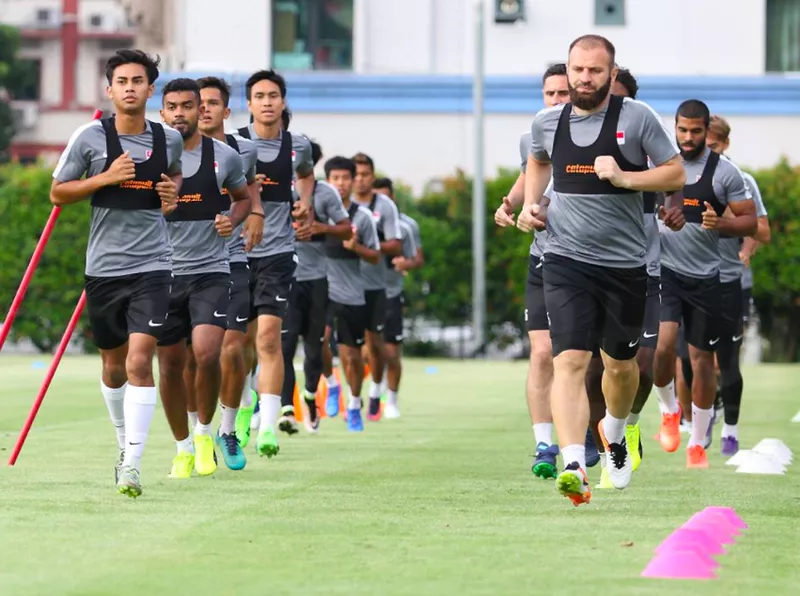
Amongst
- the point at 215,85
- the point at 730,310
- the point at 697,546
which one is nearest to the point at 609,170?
the point at 697,546

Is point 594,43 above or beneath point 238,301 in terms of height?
above

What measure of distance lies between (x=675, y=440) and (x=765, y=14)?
93.1 feet

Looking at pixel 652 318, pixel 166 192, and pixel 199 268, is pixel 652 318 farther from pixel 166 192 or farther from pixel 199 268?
pixel 166 192

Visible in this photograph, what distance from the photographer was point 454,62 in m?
40.0

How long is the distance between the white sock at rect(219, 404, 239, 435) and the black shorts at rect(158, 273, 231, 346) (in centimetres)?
67

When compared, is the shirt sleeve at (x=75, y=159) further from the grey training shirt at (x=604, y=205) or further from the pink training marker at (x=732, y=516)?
the pink training marker at (x=732, y=516)

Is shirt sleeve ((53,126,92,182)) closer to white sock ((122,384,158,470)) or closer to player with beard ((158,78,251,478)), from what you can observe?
white sock ((122,384,158,470))

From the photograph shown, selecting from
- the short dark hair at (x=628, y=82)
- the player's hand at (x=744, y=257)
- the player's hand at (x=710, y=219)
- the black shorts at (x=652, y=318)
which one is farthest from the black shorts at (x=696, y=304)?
the short dark hair at (x=628, y=82)

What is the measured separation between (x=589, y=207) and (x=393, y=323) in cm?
1005

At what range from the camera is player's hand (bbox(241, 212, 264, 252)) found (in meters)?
11.7

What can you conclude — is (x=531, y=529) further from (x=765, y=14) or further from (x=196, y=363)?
(x=765, y=14)

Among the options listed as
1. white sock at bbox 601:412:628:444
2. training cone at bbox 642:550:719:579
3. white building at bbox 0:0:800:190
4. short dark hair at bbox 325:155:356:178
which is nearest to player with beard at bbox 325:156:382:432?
short dark hair at bbox 325:155:356:178

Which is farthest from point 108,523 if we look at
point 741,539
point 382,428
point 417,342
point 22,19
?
point 22,19

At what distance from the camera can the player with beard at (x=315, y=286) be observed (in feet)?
49.9
